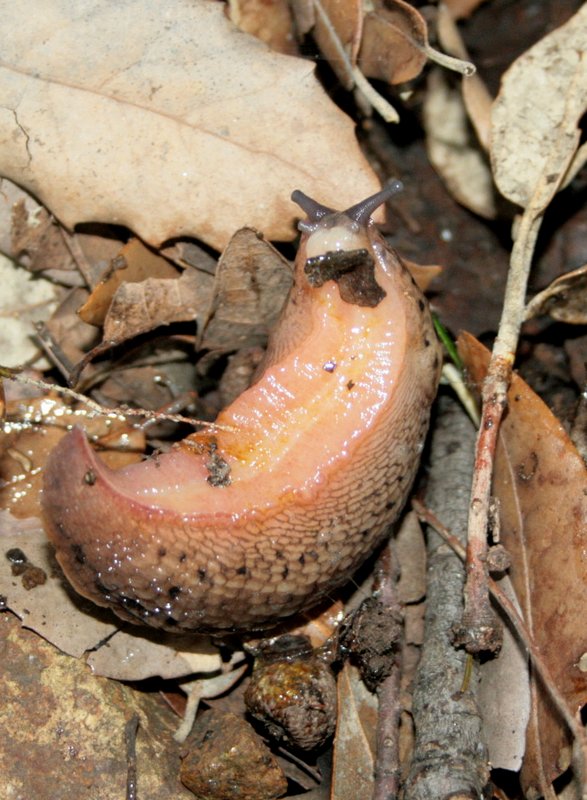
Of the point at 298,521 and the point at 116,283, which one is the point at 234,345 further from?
the point at 298,521

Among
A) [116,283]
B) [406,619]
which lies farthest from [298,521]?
[116,283]

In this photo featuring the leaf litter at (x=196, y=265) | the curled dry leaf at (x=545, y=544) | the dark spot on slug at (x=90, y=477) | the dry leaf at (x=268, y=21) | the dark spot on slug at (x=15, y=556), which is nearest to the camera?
the dark spot on slug at (x=90, y=477)

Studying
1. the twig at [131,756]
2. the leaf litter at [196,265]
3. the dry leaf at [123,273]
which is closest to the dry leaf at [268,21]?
the leaf litter at [196,265]

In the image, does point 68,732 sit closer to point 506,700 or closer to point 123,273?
point 506,700

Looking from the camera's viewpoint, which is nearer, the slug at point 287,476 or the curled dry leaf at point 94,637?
the slug at point 287,476

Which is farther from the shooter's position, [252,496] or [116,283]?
[116,283]

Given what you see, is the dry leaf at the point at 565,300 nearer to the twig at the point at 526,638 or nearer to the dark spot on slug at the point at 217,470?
the twig at the point at 526,638
